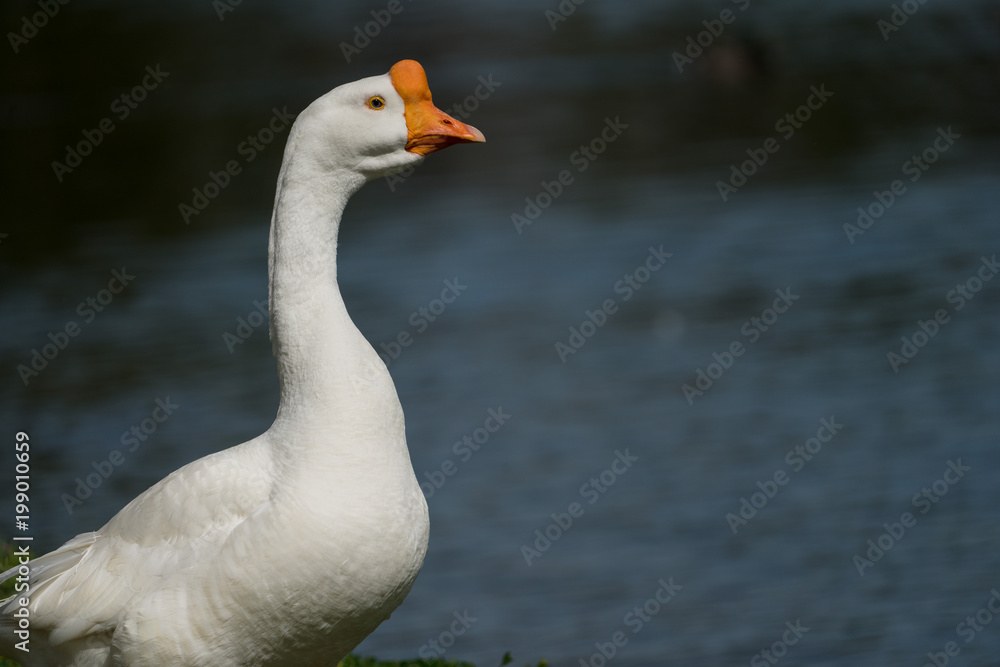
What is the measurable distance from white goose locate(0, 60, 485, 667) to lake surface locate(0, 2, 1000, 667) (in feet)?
11.6

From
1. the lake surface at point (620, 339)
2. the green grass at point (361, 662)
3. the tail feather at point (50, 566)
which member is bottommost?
the lake surface at point (620, 339)

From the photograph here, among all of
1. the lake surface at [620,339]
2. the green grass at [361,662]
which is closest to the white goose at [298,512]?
the green grass at [361,662]

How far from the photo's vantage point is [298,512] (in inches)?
155

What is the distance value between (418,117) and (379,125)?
16 centimetres

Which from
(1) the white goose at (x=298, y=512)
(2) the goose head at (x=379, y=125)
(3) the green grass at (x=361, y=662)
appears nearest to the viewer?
(1) the white goose at (x=298, y=512)

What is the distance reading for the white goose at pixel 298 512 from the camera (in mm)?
3949

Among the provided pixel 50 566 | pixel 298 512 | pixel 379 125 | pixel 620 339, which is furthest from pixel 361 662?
pixel 620 339

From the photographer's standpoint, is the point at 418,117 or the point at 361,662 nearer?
the point at 418,117

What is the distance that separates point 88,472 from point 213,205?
8.09m

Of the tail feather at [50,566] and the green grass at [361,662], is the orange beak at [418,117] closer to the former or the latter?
the tail feather at [50,566]

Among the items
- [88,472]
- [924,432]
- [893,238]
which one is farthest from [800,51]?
[88,472]

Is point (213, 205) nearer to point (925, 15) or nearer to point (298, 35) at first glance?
point (298, 35)

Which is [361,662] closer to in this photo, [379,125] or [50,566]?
[50,566]

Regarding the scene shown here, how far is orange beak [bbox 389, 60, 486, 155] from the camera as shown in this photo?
4.31m
